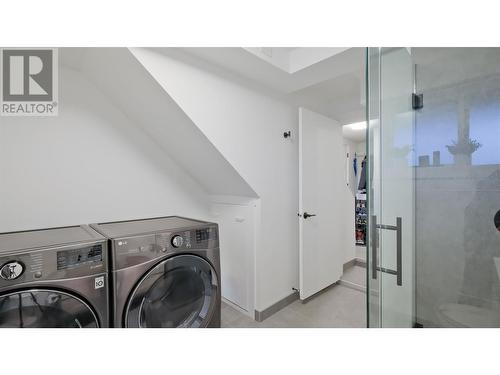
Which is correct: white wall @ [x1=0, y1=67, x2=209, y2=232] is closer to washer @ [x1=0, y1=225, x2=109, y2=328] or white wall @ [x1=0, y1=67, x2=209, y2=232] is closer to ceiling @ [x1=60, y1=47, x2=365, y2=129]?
ceiling @ [x1=60, y1=47, x2=365, y2=129]

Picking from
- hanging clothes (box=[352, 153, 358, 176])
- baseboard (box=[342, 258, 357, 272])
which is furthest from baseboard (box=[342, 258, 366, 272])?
hanging clothes (box=[352, 153, 358, 176])

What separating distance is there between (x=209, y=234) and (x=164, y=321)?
55cm

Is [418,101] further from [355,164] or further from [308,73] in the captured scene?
[355,164]

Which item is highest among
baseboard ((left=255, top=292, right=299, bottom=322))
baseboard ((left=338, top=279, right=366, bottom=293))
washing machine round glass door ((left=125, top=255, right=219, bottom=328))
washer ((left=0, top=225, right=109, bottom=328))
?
washer ((left=0, top=225, right=109, bottom=328))

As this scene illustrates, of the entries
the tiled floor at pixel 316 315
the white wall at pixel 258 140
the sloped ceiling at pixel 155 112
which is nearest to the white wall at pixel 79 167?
the sloped ceiling at pixel 155 112

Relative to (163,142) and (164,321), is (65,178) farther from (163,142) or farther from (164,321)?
(164,321)

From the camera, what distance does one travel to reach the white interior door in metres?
2.23

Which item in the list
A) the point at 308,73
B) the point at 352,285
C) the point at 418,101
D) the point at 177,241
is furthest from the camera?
the point at 352,285

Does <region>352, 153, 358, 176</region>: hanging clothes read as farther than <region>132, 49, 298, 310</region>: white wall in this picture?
Yes

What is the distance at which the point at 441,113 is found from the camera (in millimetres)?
1554

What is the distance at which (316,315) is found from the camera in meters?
2.12

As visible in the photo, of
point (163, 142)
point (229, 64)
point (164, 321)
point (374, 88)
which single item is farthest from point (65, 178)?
point (374, 88)

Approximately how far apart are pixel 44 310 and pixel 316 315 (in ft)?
6.57

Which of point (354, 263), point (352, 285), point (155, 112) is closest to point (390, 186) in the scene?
point (155, 112)
